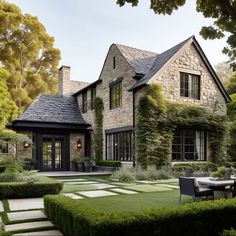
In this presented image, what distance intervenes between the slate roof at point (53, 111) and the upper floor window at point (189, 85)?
26.6 ft

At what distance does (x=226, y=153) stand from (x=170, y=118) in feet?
16.5

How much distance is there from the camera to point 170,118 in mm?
16266

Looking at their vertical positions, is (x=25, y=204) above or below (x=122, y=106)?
below

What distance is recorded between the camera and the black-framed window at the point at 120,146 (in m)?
17.7

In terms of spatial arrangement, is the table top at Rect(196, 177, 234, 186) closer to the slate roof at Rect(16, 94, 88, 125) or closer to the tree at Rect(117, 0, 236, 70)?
the tree at Rect(117, 0, 236, 70)

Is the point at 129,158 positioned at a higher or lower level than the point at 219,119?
lower

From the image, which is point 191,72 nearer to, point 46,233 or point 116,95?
point 116,95

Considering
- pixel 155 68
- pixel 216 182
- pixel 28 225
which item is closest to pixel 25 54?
pixel 155 68

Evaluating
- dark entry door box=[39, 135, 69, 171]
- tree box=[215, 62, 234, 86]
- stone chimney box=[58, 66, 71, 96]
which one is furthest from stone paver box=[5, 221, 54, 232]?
tree box=[215, 62, 234, 86]

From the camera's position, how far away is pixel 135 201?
29.0 feet

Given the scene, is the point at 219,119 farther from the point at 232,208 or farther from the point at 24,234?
the point at 24,234

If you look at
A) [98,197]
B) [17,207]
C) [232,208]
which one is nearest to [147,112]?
[98,197]

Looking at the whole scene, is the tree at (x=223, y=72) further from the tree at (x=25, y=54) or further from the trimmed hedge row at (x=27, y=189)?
the trimmed hedge row at (x=27, y=189)

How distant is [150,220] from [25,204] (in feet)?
16.5
